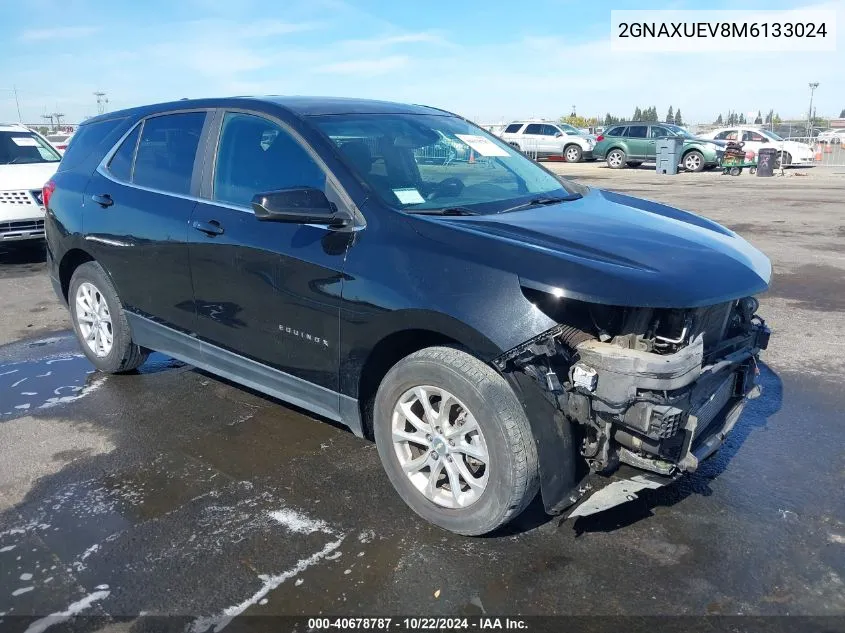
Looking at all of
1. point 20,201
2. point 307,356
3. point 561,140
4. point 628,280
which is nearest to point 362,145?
point 307,356

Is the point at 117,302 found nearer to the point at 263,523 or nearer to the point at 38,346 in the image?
the point at 38,346

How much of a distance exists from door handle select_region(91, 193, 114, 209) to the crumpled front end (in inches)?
123

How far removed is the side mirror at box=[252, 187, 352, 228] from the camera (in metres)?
3.29

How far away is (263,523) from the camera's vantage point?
3.31 metres

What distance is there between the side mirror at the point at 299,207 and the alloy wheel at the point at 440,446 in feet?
2.87

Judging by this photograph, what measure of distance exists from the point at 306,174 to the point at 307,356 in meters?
0.90

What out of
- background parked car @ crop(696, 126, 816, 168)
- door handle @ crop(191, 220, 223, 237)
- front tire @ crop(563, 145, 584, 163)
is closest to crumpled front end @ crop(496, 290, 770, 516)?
door handle @ crop(191, 220, 223, 237)

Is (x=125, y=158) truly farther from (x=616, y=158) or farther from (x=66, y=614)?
(x=616, y=158)

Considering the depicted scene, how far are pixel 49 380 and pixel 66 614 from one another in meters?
2.93

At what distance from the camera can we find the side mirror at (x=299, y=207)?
3285 mm

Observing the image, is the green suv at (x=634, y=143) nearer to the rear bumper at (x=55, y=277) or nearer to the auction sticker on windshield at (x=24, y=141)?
the auction sticker on windshield at (x=24, y=141)

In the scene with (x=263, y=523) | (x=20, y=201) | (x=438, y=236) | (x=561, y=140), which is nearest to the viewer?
(x=438, y=236)

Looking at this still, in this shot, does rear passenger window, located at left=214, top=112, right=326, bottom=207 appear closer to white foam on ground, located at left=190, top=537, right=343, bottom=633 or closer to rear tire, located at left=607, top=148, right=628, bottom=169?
white foam on ground, located at left=190, top=537, right=343, bottom=633

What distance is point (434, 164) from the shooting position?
391 centimetres
